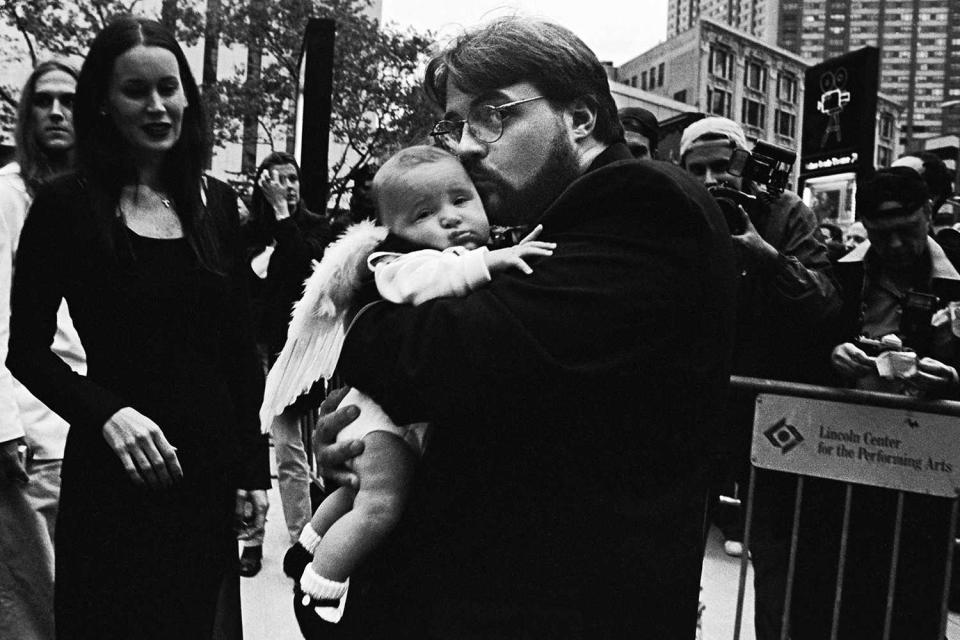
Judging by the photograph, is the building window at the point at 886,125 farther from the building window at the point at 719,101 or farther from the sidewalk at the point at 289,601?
the sidewalk at the point at 289,601

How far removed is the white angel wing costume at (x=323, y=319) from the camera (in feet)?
5.41

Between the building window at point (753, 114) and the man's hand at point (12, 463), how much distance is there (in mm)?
73205

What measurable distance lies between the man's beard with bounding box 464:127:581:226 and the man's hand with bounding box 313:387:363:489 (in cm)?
45

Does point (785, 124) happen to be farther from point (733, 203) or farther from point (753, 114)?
point (733, 203)

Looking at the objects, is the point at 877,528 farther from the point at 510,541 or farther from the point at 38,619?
the point at 38,619

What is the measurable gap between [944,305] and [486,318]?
2656 mm

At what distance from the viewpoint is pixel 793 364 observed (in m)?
3.49

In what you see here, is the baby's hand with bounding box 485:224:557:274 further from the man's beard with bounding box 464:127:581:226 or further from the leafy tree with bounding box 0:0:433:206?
the leafy tree with bounding box 0:0:433:206

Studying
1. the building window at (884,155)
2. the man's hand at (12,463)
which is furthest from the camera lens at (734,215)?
the building window at (884,155)

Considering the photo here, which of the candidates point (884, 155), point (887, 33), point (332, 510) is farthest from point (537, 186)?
point (887, 33)

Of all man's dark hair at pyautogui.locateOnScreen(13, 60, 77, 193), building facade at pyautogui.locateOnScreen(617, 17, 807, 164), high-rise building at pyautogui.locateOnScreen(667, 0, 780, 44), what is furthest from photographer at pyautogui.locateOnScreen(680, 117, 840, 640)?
high-rise building at pyautogui.locateOnScreen(667, 0, 780, 44)

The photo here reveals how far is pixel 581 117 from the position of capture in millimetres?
1463

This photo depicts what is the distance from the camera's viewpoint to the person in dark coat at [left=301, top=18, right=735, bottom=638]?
47.6 inches

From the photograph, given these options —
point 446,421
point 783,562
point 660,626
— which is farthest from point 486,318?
point 783,562
